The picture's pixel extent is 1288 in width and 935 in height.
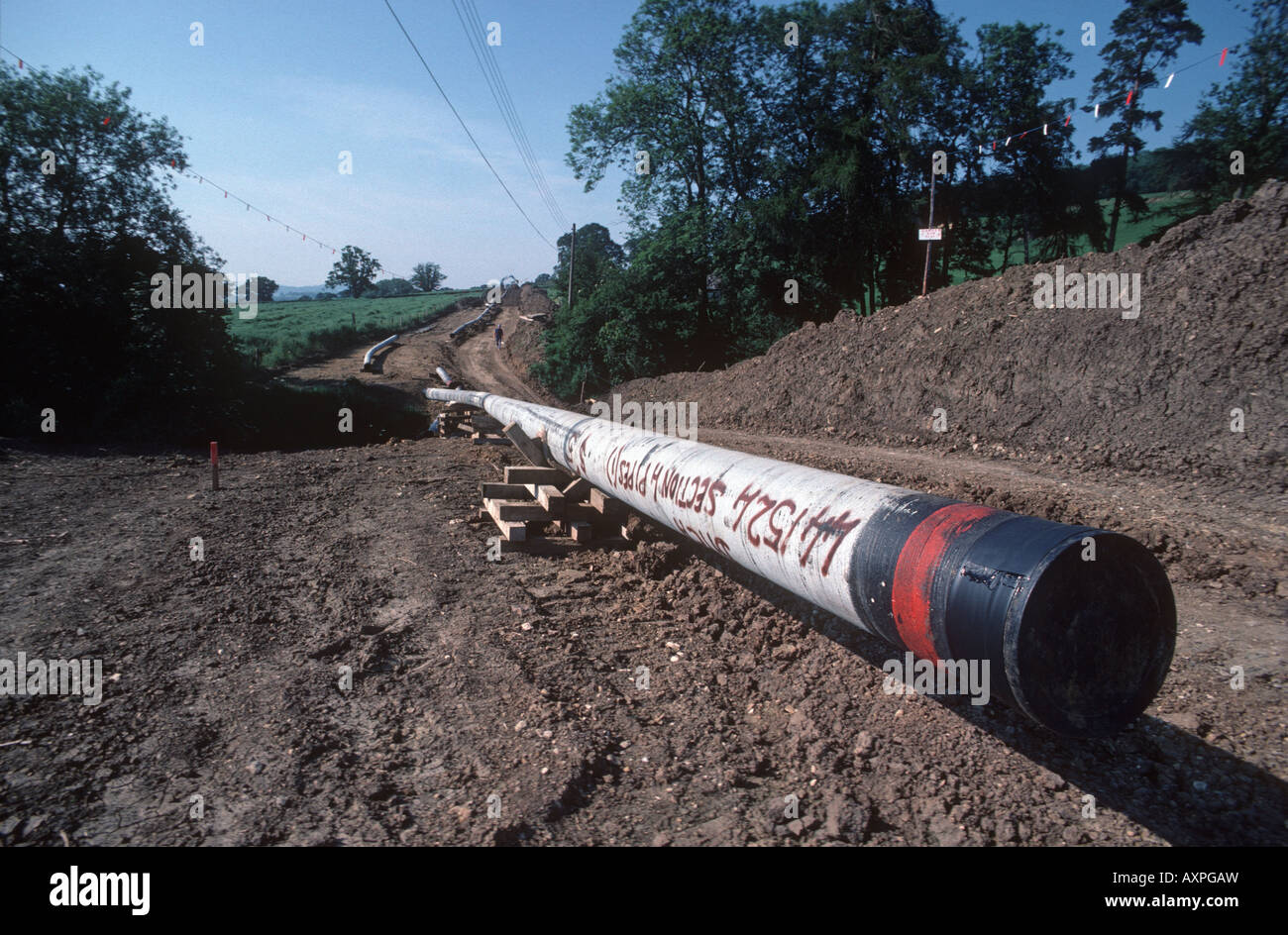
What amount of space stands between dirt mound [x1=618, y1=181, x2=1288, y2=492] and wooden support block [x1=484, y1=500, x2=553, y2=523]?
26.0 ft

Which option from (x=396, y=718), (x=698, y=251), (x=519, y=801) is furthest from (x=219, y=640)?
(x=698, y=251)

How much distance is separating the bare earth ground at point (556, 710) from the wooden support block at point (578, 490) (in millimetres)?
924

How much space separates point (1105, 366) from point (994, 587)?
10294 mm

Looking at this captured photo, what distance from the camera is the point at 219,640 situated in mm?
5426

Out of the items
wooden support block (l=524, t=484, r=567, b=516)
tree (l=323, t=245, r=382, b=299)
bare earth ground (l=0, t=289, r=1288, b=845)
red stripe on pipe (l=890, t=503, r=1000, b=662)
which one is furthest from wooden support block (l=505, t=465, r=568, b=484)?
tree (l=323, t=245, r=382, b=299)

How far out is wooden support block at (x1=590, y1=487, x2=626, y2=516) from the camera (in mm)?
8102

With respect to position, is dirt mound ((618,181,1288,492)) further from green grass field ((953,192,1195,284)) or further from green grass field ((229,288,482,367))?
green grass field ((229,288,482,367))

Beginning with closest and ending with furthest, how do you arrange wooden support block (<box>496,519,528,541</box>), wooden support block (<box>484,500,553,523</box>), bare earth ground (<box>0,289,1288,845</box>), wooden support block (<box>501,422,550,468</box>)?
bare earth ground (<box>0,289,1288,845</box>) < wooden support block (<box>496,519,528,541</box>) < wooden support block (<box>484,500,553,523</box>) < wooden support block (<box>501,422,550,468</box>)

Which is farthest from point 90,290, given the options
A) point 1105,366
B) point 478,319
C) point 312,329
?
point 478,319

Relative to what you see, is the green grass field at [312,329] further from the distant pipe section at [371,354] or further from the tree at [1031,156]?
the tree at [1031,156]

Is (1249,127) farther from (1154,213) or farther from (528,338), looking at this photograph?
(528,338)

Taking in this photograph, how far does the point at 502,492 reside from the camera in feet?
28.3

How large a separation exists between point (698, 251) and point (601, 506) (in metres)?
23.3

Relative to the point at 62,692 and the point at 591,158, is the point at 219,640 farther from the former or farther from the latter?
the point at 591,158
